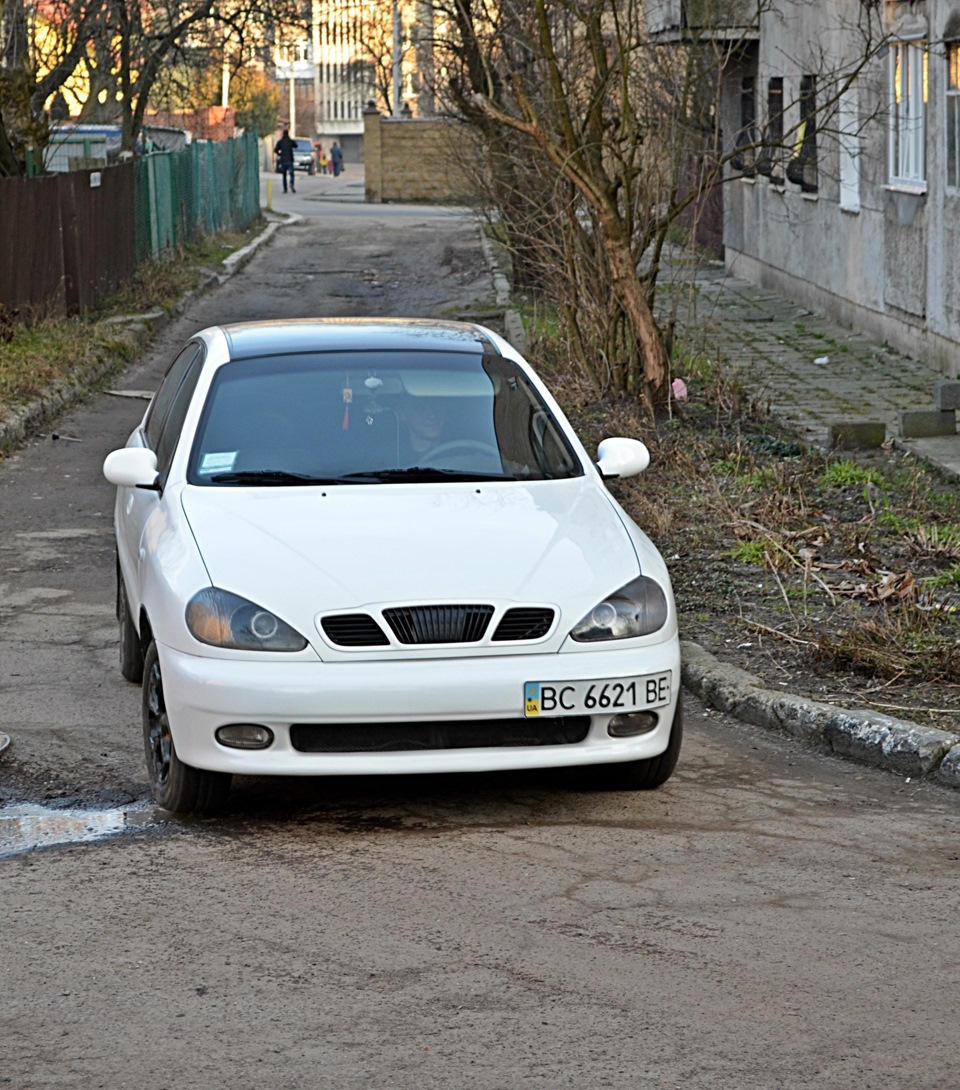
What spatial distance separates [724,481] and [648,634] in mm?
5301

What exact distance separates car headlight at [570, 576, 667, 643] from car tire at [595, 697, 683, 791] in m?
0.30

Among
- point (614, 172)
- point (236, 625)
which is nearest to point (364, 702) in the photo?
point (236, 625)

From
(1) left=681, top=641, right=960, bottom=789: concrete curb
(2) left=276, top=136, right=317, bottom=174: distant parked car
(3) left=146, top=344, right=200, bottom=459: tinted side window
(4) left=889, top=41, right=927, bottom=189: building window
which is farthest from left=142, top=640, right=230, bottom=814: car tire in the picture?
(2) left=276, top=136, right=317, bottom=174: distant parked car

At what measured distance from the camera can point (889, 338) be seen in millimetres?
18000

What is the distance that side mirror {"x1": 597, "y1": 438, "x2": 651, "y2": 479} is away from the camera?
673 cm

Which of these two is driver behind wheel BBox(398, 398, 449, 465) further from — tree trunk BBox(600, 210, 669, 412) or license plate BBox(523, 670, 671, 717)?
tree trunk BBox(600, 210, 669, 412)

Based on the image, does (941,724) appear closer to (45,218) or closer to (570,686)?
(570,686)

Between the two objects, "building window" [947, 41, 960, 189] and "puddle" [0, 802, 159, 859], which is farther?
"building window" [947, 41, 960, 189]

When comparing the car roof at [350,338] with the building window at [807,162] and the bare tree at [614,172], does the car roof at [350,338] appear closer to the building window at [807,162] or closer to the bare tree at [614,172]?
the bare tree at [614,172]

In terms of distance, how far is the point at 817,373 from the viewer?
16.5 metres

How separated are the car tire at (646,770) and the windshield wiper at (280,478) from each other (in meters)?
1.34

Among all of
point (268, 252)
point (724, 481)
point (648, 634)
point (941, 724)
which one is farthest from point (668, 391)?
point (268, 252)

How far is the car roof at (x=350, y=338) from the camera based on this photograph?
712 cm

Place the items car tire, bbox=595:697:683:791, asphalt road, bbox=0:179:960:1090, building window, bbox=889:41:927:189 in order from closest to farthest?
asphalt road, bbox=0:179:960:1090
car tire, bbox=595:697:683:791
building window, bbox=889:41:927:189
